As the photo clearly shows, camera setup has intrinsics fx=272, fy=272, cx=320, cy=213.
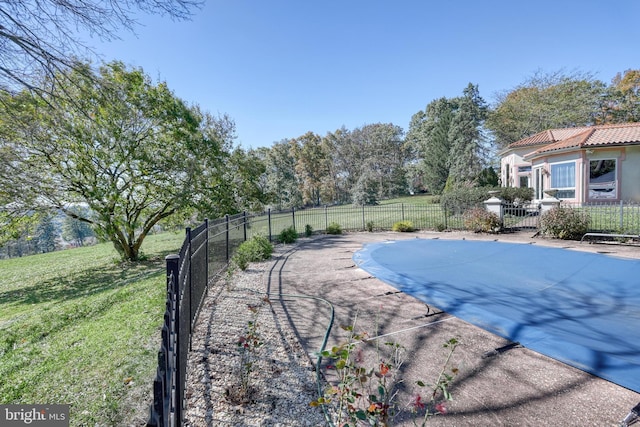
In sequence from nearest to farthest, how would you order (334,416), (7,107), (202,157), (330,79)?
1. (334,416)
2. (7,107)
3. (202,157)
4. (330,79)

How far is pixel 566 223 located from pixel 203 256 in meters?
11.8

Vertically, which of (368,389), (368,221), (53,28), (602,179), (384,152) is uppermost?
(384,152)

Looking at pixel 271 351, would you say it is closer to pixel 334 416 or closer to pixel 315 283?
pixel 334 416

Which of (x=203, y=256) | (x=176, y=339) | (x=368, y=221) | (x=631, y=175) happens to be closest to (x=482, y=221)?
(x=368, y=221)

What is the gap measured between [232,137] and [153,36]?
34.4ft

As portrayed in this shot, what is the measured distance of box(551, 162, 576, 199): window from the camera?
46.9 ft

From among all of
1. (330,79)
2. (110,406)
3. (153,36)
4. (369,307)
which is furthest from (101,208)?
(330,79)

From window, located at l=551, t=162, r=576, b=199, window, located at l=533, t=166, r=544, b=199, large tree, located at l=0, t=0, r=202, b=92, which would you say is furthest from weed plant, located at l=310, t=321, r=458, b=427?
window, located at l=533, t=166, r=544, b=199

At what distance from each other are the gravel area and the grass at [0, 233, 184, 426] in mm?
504

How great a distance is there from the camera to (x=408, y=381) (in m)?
2.59

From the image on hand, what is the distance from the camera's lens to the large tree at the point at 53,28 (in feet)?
12.2

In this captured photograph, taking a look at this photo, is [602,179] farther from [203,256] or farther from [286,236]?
[203,256]

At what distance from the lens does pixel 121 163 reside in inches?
400

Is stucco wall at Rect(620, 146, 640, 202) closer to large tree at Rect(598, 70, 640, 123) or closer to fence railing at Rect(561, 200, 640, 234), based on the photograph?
fence railing at Rect(561, 200, 640, 234)
